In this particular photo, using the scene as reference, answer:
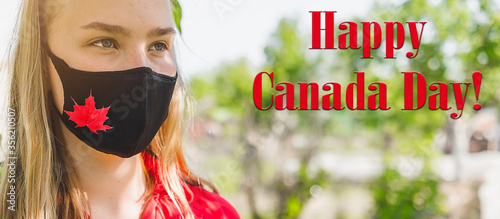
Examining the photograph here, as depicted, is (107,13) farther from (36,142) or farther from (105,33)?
(36,142)

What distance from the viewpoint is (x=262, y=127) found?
3.92 m

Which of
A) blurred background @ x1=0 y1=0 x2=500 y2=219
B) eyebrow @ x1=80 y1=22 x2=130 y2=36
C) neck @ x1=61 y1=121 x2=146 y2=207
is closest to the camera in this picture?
eyebrow @ x1=80 y1=22 x2=130 y2=36

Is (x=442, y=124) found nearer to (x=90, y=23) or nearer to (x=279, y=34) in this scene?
(x=279, y=34)

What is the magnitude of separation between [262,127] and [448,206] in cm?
167

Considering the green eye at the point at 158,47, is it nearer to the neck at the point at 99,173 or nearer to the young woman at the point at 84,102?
the young woman at the point at 84,102

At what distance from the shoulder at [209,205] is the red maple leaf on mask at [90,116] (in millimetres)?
307

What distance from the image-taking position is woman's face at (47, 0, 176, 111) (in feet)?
3.09

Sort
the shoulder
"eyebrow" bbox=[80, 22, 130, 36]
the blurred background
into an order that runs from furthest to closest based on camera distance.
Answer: the blurred background < the shoulder < "eyebrow" bbox=[80, 22, 130, 36]

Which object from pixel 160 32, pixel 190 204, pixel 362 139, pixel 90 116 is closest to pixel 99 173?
pixel 90 116

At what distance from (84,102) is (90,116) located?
0.03 metres

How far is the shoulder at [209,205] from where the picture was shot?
3.80 ft

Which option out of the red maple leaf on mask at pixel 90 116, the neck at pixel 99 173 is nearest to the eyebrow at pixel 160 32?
the red maple leaf on mask at pixel 90 116

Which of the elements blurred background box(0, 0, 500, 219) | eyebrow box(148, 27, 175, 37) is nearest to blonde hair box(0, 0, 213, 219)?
eyebrow box(148, 27, 175, 37)

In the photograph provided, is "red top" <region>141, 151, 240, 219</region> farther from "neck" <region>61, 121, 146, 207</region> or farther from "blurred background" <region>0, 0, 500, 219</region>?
"blurred background" <region>0, 0, 500, 219</region>
